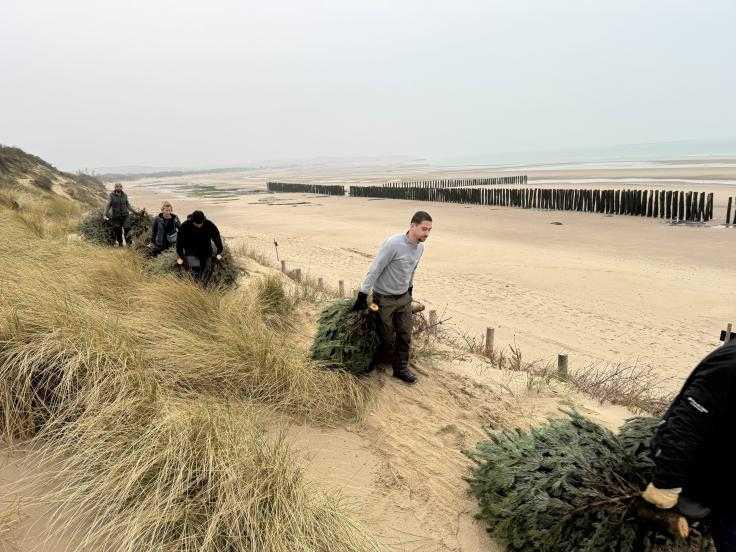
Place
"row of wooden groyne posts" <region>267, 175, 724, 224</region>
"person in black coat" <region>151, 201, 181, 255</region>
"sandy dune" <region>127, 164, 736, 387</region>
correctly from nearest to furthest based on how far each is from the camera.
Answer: "person in black coat" <region>151, 201, 181, 255</region>, "sandy dune" <region>127, 164, 736, 387</region>, "row of wooden groyne posts" <region>267, 175, 724, 224</region>

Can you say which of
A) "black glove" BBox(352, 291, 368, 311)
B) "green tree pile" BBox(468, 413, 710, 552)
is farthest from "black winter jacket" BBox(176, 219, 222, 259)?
"green tree pile" BBox(468, 413, 710, 552)

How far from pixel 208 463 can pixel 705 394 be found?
2.31 meters

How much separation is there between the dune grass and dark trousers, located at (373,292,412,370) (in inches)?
21.6

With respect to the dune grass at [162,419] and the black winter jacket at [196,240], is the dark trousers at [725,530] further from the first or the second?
the black winter jacket at [196,240]

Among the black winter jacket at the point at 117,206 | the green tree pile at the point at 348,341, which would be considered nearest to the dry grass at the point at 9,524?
the green tree pile at the point at 348,341

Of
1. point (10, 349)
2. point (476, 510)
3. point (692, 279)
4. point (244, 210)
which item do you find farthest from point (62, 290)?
point (244, 210)

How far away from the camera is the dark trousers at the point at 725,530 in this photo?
72.4 inches

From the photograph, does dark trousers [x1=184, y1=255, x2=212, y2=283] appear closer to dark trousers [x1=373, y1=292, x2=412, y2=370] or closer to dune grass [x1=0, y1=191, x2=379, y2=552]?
dune grass [x1=0, y1=191, x2=379, y2=552]

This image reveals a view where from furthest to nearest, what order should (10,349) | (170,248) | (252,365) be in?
(170,248) < (252,365) < (10,349)

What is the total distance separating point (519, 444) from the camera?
3107mm

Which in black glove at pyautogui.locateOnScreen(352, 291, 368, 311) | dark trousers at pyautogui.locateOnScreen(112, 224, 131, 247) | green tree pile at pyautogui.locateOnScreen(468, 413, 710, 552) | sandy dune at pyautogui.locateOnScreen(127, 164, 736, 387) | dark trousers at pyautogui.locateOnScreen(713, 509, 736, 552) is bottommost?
sandy dune at pyautogui.locateOnScreen(127, 164, 736, 387)

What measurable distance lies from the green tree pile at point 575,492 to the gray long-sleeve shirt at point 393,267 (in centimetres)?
186

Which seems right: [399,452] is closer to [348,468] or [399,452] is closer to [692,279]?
[348,468]

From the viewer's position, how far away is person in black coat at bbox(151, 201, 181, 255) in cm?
818
